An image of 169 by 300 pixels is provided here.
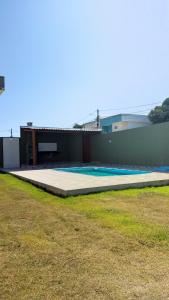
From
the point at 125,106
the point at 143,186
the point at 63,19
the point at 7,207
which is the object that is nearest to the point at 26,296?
the point at 7,207

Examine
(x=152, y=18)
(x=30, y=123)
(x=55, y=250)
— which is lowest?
(x=55, y=250)

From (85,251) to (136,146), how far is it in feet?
35.1

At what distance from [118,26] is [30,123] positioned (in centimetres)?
929

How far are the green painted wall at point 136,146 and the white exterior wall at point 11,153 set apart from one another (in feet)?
16.2

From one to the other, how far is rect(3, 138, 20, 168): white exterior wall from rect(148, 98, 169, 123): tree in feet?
67.2

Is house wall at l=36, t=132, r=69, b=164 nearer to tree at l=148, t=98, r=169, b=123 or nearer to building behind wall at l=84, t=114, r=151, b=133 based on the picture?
building behind wall at l=84, t=114, r=151, b=133

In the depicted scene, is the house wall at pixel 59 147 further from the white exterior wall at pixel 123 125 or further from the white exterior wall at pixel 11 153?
the white exterior wall at pixel 123 125

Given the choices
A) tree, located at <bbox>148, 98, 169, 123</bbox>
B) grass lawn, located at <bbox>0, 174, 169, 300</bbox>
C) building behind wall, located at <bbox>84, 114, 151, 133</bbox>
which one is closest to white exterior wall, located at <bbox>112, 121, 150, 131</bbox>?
building behind wall, located at <bbox>84, 114, 151, 133</bbox>

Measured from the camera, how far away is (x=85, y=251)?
2.57 meters

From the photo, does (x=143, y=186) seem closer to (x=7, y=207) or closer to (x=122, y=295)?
(x=7, y=207)

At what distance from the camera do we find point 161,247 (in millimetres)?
2617

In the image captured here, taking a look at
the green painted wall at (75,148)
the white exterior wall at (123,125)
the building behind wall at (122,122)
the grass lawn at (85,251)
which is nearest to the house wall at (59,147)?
the green painted wall at (75,148)

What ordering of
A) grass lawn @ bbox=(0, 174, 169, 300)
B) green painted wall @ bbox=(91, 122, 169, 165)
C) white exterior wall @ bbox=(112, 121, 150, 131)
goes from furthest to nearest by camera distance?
white exterior wall @ bbox=(112, 121, 150, 131) → green painted wall @ bbox=(91, 122, 169, 165) → grass lawn @ bbox=(0, 174, 169, 300)

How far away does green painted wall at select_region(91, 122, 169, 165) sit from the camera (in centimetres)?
1145
